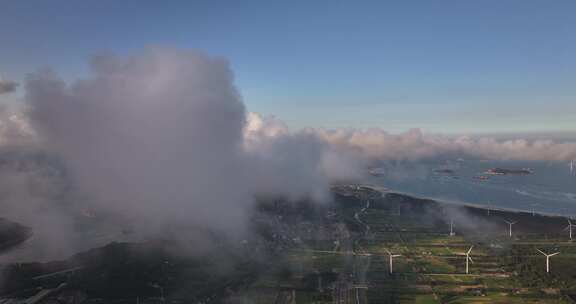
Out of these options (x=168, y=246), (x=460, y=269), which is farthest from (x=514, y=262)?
(x=168, y=246)

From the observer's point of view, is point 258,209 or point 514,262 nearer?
point 514,262

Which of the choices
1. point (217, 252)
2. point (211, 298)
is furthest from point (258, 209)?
point (211, 298)

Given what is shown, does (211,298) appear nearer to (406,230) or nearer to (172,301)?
(172,301)

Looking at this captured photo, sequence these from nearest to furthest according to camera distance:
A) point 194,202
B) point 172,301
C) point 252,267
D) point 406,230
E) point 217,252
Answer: point 172,301, point 252,267, point 217,252, point 194,202, point 406,230

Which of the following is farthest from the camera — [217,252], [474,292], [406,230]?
[406,230]

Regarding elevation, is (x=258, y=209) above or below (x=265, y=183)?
below

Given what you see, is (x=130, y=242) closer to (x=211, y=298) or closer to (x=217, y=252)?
(x=217, y=252)

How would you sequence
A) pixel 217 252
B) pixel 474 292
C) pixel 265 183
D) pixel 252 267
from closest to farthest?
pixel 474 292 < pixel 252 267 < pixel 217 252 < pixel 265 183

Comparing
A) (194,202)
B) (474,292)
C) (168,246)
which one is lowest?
(474,292)

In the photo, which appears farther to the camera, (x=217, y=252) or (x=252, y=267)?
(x=217, y=252)
